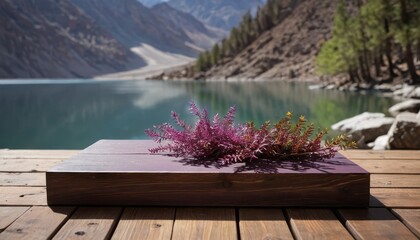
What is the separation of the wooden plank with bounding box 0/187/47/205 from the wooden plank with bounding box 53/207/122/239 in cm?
38

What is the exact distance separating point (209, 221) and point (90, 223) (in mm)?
652

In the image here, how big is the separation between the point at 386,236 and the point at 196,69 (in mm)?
97073

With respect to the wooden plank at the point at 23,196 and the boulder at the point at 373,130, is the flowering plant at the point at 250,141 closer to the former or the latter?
the wooden plank at the point at 23,196

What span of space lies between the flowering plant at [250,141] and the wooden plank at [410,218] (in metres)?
0.50

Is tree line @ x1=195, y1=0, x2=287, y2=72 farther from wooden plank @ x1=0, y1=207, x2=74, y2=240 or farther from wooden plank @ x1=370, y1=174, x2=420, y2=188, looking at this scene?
wooden plank @ x1=0, y1=207, x2=74, y2=240

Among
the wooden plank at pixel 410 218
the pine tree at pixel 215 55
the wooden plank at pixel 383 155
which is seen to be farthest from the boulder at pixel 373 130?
the pine tree at pixel 215 55

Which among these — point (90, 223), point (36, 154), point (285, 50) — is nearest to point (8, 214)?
point (90, 223)

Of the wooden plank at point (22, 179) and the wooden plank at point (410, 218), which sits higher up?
the wooden plank at point (22, 179)

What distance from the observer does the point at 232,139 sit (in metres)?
2.98

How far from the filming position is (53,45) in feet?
440

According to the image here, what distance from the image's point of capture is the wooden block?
2645mm

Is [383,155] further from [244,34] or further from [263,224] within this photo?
[244,34]

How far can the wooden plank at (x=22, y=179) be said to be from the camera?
11.0ft

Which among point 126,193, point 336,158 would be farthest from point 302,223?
point 126,193
